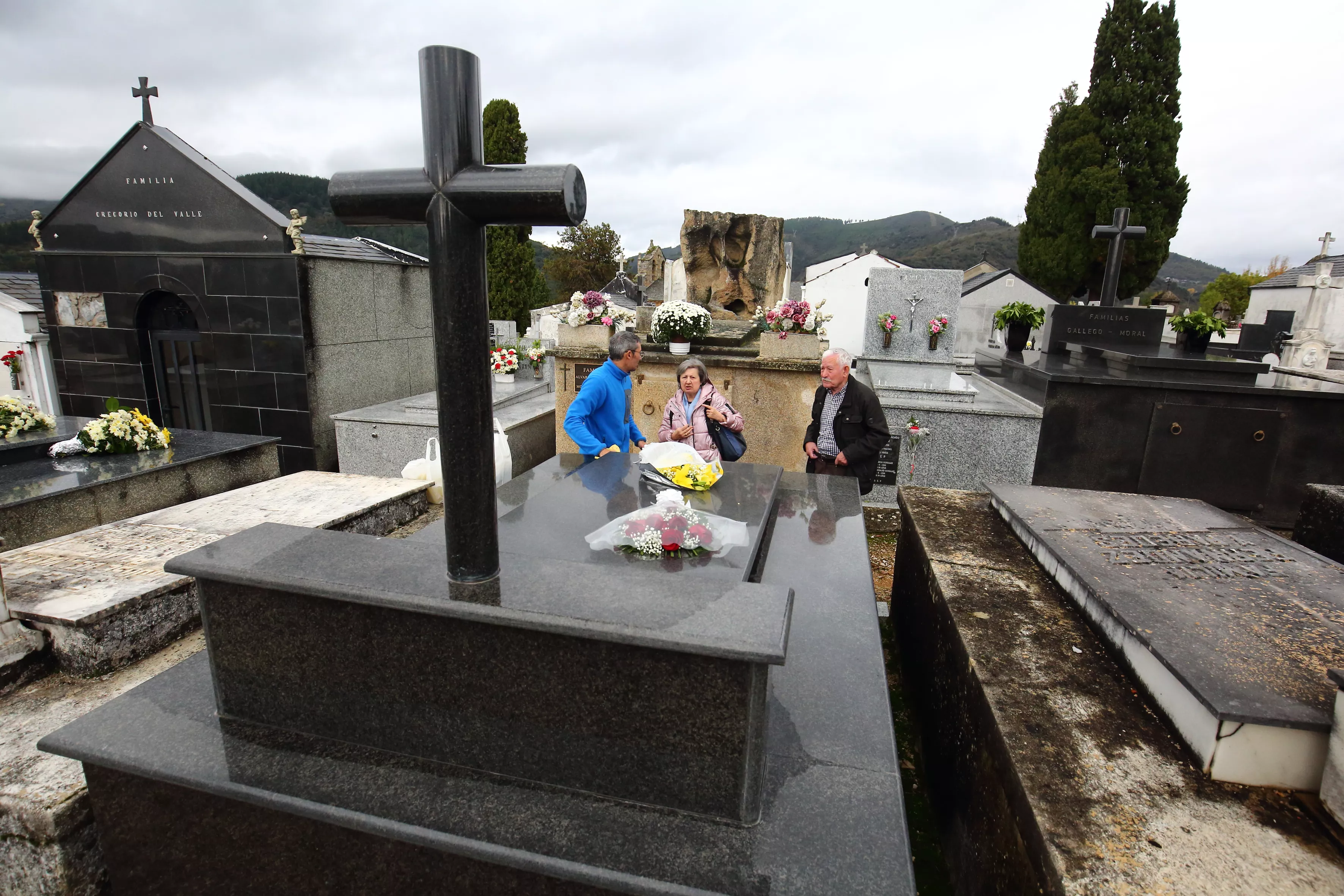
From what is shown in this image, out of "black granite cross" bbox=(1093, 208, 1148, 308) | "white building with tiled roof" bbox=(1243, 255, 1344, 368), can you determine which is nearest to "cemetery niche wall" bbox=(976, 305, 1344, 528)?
"black granite cross" bbox=(1093, 208, 1148, 308)

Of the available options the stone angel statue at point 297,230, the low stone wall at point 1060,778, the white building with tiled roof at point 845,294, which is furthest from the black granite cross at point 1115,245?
the white building with tiled roof at point 845,294

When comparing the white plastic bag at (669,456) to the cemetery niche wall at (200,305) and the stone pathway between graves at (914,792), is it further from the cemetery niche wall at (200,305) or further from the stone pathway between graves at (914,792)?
the cemetery niche wall at (200,305)

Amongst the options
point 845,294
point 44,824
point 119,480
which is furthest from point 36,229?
point 845,294

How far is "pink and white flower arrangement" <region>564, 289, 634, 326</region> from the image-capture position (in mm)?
8562

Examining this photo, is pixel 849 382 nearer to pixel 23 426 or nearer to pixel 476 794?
pixel 476 794

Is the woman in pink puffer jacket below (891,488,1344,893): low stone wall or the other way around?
the other way around

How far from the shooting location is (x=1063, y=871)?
159cm

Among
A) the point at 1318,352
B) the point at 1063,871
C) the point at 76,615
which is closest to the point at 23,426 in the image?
the point at 76,615

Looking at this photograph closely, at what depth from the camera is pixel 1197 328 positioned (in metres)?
10.3

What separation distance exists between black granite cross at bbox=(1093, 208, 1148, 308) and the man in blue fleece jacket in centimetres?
1004

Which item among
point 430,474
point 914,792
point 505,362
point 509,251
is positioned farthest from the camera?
point 509,251

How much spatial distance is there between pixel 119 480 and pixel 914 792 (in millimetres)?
5291

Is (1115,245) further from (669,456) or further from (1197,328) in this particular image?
(669,456)

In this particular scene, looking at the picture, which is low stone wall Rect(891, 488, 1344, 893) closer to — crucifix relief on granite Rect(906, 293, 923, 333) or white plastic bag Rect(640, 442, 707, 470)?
white plastic bag Rect(640, 442, 707, 470)
